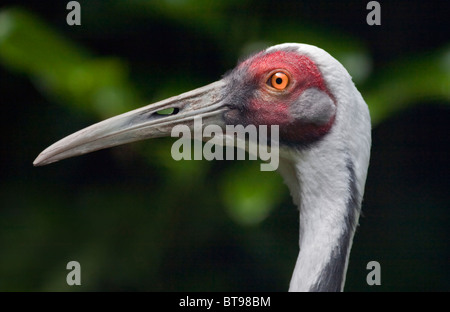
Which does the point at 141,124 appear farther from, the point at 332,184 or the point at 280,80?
the point at 332,184

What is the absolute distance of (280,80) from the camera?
2.96 meters

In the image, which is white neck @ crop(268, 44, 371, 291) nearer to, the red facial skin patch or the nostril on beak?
the red facial skin patch

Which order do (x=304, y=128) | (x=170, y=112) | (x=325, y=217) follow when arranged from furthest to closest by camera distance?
1. (x=170, y=112)
2. (x=304, y=128)
3. (x=325, y=217)

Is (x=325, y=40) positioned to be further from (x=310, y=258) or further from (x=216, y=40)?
(x=310, y=258)

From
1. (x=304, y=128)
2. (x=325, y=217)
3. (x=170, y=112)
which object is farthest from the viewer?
(x=170, y=112)

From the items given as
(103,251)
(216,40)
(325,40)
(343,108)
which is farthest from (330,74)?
(103,251)

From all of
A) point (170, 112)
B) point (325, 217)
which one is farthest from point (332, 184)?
point (170, 112)

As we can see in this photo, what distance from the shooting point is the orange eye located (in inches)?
116

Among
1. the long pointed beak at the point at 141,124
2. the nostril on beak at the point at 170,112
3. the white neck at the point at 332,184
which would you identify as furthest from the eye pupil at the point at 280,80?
the nostril on beak at the point at 170,112

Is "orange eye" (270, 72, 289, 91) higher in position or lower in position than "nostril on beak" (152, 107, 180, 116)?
higher

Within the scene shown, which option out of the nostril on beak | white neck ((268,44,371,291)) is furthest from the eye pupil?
the nostril on beak

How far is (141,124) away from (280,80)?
61cm

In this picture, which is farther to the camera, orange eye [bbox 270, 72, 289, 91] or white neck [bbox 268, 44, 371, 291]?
orange eye [bbox 270, 72, 289, 91]

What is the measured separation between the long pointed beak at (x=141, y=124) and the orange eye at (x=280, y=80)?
9.1 inches
